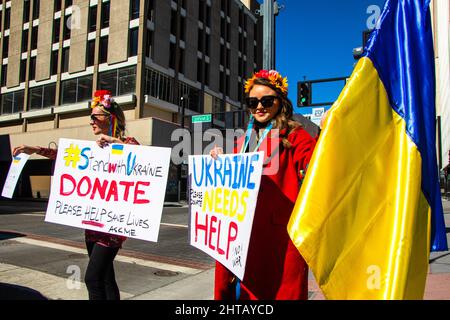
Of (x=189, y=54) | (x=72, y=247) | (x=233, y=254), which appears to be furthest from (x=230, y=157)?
(x=189, y=54)

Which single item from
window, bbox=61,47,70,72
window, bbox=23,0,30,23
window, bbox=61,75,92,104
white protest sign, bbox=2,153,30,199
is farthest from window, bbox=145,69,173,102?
white protest sign, bbox=2,153,30,199

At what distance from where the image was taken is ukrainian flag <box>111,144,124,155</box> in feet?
10.3

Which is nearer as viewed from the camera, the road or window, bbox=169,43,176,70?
the road

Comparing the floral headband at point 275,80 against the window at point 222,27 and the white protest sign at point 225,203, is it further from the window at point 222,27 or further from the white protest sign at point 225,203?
the window at point 222,27

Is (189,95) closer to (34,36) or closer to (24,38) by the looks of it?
(34,36)

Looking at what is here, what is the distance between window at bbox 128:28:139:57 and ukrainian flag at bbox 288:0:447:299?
28519mm

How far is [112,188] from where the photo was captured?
10.2ft

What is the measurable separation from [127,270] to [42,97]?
32.4 metres

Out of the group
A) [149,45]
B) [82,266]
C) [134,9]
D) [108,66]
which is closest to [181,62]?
[149,45]

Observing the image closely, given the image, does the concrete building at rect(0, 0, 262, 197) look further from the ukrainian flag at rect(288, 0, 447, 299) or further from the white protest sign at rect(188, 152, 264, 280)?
the ukrainian flag at rect(288, 0, 447, 299)

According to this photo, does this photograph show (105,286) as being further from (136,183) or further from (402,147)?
A: (402,147)

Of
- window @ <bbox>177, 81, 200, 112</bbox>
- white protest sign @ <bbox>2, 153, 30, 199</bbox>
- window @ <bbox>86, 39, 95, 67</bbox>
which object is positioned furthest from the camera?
window @ <bbox>177, 81, 200, 112</bbox>

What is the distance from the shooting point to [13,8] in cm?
3666

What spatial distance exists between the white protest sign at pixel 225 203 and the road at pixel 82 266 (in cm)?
245
